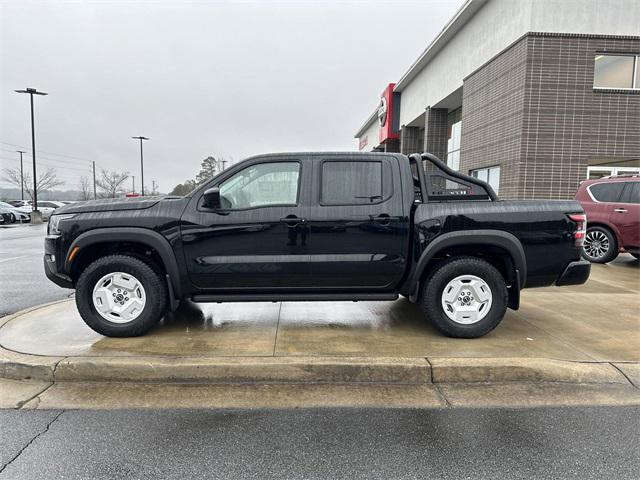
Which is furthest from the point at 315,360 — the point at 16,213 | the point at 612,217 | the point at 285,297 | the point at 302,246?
the point at 16,213

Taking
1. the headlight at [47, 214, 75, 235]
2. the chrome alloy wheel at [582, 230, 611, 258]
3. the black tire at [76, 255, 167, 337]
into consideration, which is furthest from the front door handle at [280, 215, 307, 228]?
the chrome alloy wheel at [582, 230, 611, 258]

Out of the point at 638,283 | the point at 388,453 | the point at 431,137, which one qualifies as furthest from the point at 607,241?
the point at 431,137

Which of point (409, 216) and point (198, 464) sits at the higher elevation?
point (409, 216)

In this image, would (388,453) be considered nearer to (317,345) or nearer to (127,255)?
(317,345)

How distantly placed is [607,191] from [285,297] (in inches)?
326

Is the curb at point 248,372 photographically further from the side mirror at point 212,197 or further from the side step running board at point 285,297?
the side mirror at point 212,197

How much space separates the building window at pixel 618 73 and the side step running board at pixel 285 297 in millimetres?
11735

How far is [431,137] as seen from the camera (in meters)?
20.4

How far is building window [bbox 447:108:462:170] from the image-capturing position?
17984 millimetres

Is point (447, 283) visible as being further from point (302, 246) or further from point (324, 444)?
point (324, 444)

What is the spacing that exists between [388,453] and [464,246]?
2357 millimetres

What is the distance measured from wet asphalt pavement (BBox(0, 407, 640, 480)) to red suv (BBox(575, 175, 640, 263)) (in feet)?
22.0

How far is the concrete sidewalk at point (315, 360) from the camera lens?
11.2 feet

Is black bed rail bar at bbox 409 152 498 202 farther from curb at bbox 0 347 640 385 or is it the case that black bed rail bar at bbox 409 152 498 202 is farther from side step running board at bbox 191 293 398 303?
curb at bbox 0 347 640 385
